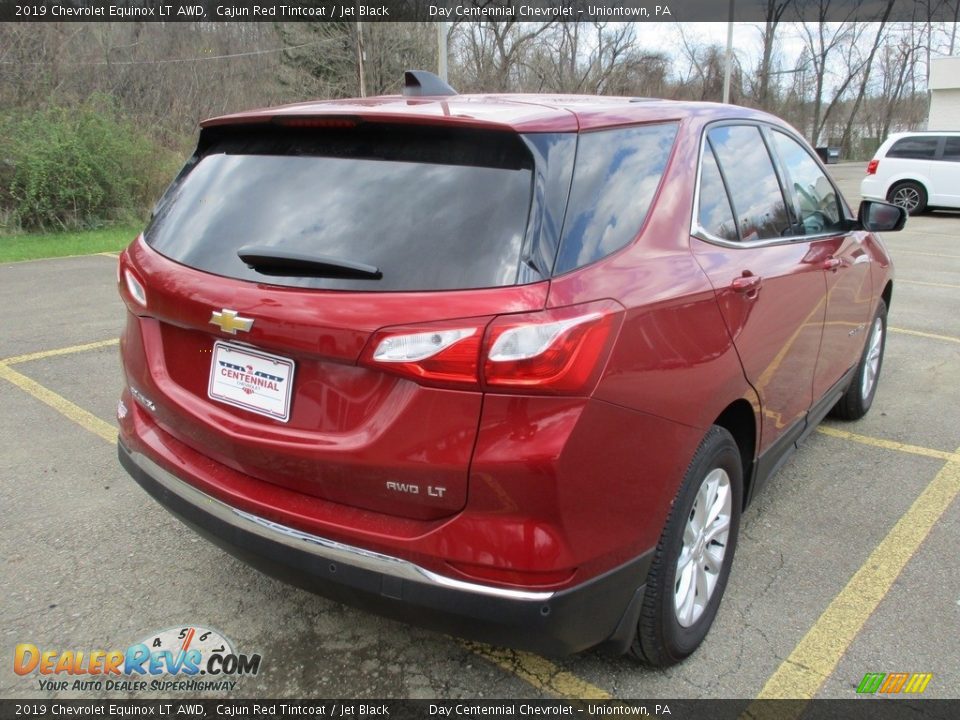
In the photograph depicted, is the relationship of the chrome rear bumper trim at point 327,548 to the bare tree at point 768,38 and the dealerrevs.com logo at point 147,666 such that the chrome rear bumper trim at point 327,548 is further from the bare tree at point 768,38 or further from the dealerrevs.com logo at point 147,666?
the bare tree at point 768,38

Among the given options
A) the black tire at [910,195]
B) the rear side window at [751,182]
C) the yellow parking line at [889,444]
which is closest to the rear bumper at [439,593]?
the rear side window at [751,182]

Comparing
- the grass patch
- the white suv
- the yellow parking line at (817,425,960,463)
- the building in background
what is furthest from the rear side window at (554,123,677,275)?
the building in background

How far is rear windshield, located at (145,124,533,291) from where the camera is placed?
1.91m

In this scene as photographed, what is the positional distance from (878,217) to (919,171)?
50.4 feet

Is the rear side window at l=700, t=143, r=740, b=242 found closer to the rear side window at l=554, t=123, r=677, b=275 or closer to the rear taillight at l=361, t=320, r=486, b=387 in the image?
the rear side window at l=554, t=123, r=677, b=275

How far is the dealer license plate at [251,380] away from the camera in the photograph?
203cm

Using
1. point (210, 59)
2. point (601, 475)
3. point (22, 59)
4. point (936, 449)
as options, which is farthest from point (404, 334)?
point (210, 59)

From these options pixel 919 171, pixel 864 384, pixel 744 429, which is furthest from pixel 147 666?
pixel 919 171

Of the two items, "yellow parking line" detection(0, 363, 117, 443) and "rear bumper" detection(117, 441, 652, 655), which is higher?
"rear bumper" detection(117, 441, 652, 655)

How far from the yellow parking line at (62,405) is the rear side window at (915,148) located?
17.7 m

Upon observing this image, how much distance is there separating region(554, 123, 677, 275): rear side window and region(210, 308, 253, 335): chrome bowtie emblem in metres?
0.82

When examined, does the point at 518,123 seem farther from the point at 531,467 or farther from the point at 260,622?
the point at 260,622

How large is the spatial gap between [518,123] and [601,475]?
0.92m

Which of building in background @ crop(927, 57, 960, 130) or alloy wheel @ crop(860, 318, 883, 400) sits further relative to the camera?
building in background @ crop(927, 57, 960, 130)
